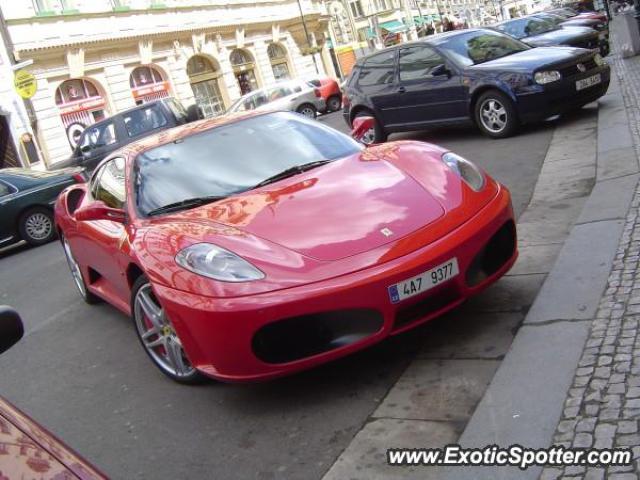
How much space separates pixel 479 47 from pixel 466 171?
6103 mm

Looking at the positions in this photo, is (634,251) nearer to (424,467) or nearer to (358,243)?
(358,243)

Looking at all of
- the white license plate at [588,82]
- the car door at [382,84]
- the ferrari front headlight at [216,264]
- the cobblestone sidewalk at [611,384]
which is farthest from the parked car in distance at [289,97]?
A: the ferrari front headlight at [216,264]

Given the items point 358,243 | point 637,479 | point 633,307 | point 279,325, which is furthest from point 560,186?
point 637,479

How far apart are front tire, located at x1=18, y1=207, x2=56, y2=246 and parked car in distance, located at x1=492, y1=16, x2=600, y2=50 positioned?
25.8 ft

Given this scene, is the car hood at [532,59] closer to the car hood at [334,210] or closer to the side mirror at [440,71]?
the side mirror at [440,71]

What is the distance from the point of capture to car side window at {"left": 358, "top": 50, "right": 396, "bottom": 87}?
1012 cm

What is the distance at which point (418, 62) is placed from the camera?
9.60 metres

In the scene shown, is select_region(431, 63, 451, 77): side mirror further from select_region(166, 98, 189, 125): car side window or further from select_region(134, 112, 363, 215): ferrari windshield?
select_region(166, 98, 189, 125): car side window

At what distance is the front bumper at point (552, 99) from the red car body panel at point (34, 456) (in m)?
7.58

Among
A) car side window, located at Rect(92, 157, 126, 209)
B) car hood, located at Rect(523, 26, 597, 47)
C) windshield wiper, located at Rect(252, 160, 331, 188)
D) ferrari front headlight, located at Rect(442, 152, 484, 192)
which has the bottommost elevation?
ferrari front headlight, located at Rect(442, 152, 484, 192)

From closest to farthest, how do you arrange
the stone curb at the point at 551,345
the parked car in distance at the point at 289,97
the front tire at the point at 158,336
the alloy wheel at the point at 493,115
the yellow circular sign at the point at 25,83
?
1. the stone curb at the point at 551,345
2. the front tire at the point at 158,336
3. the alloy wheel at the point at 493,115
4. the parked car in distance at the point at 289,97
5. the yellow circular sign at the point at 25,83

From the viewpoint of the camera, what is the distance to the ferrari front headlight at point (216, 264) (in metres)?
3.06

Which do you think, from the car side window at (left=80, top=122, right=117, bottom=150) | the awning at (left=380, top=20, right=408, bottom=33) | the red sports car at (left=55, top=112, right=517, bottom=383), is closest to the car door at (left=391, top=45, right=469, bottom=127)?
the red sports car at (left=55, top=112, right=517, bottom=383)

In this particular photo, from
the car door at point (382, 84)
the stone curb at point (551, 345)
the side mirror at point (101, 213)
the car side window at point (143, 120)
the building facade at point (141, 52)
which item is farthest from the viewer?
the building facade at point (141, 52)
